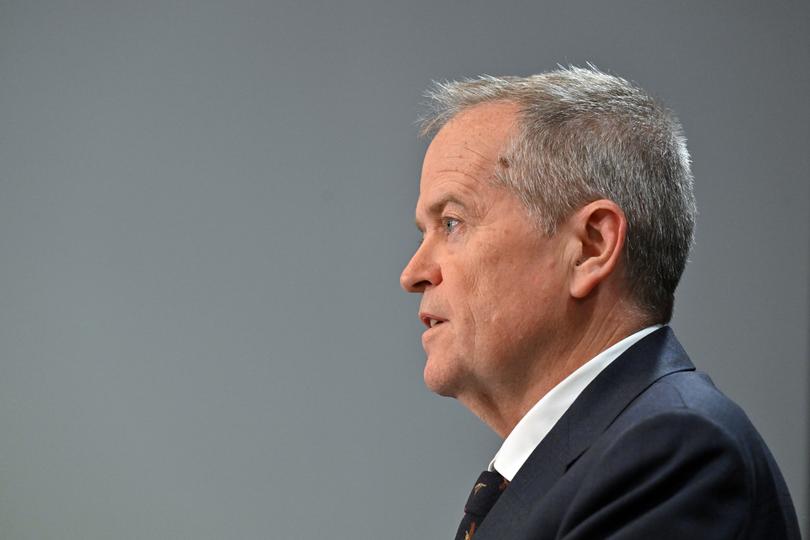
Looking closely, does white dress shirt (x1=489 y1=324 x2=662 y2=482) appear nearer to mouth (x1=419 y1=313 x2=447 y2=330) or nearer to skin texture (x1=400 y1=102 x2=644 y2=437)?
skin texture (x1=400 y1=102 x2=644 y2=437)

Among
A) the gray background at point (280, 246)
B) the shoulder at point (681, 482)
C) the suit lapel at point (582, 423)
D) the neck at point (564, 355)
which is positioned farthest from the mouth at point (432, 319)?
the gray background at point (280, 246)

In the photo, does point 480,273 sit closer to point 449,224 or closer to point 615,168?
point 449,224

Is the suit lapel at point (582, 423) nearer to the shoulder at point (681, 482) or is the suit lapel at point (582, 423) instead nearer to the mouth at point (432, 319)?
the shoulder at point (681, 482)

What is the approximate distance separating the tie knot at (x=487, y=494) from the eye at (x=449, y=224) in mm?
306

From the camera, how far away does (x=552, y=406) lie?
115 centimetres

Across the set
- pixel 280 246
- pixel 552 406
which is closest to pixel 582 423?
pixel 552 406

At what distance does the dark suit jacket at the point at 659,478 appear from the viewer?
874 millimetres

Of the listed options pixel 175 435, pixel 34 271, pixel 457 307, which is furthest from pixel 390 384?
pixel 457 307

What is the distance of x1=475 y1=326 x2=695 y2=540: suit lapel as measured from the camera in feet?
3.43

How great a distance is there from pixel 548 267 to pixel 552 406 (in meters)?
0.16

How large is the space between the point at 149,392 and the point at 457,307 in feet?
5.29

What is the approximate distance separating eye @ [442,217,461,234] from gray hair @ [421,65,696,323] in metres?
0.08

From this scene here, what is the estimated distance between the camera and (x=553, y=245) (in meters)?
1.16

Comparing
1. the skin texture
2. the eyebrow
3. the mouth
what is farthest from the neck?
the eyebrow
